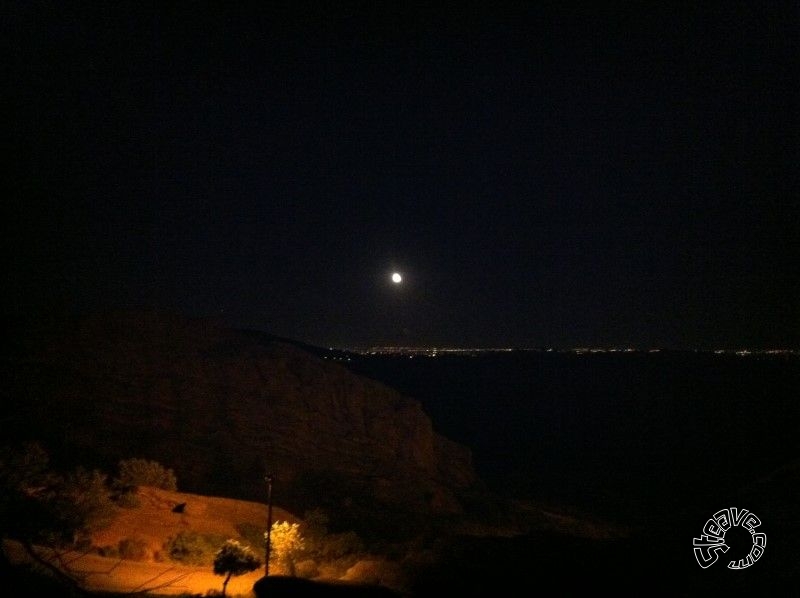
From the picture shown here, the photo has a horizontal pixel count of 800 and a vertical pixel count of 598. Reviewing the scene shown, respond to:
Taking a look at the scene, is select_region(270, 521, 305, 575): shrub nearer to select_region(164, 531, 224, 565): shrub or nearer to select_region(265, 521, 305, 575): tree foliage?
select_region(265, 521, 305, 575): tree foliage

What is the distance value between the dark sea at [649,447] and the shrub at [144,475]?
17.6 metres

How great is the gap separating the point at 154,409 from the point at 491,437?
6933 cm

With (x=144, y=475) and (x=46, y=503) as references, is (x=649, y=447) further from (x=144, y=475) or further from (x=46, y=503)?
(x=46, y=503)

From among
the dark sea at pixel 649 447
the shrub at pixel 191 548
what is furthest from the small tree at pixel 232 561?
the dark sea at pixel 649 447

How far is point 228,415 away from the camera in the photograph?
124 ft

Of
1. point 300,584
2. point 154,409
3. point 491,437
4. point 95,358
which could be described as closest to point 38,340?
point 95,358

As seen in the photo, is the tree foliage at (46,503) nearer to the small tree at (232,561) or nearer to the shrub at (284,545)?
the small tree at (232,561)

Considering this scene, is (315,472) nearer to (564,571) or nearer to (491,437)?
(564,571)

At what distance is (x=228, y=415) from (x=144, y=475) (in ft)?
42.6

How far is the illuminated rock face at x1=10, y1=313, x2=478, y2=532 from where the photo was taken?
32.3m

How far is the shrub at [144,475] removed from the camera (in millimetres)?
24188

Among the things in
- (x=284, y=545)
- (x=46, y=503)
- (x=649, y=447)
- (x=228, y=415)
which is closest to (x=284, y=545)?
(x=284, y=545)

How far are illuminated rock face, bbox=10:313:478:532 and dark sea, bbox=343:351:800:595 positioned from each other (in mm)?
18524

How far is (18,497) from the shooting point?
52.5 feet
